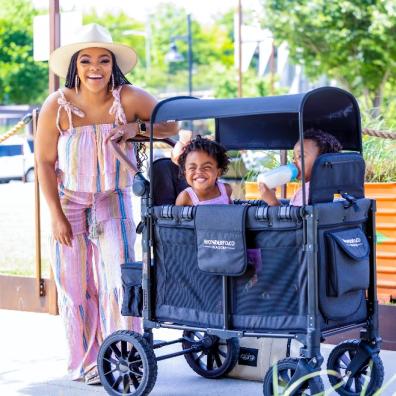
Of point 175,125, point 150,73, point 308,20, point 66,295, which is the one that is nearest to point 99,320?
point 66,295

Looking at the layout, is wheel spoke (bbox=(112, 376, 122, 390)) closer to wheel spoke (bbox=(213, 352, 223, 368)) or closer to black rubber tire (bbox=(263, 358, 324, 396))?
wheel spoke (bbox=(213, 352, 223, 368))

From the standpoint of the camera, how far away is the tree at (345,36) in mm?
21562

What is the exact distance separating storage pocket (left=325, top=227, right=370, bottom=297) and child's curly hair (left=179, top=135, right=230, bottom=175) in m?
0.74

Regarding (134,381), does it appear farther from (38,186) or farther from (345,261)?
(38,186)

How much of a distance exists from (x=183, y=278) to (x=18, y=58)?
36.2 meters

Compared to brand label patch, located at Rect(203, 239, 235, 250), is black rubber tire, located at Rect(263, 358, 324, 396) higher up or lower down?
lower down

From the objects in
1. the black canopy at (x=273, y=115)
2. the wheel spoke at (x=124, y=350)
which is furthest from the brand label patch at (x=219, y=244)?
the wheel spoke at (x=124, y=350)

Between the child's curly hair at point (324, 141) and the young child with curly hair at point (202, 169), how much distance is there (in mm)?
449

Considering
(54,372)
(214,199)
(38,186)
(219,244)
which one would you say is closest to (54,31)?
(38,186)

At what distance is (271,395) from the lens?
4.31 meters

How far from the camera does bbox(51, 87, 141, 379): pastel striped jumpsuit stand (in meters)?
5.11

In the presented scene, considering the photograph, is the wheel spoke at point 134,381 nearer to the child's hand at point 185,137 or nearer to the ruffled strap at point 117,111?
the child's hand at point 185,137

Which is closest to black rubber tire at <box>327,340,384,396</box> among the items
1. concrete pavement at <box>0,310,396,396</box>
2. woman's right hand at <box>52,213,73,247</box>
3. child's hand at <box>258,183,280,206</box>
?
concrete pavement at <box>0,310,396,396</box>

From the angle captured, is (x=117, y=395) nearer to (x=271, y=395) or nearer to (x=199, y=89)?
(x=271, y=395)
